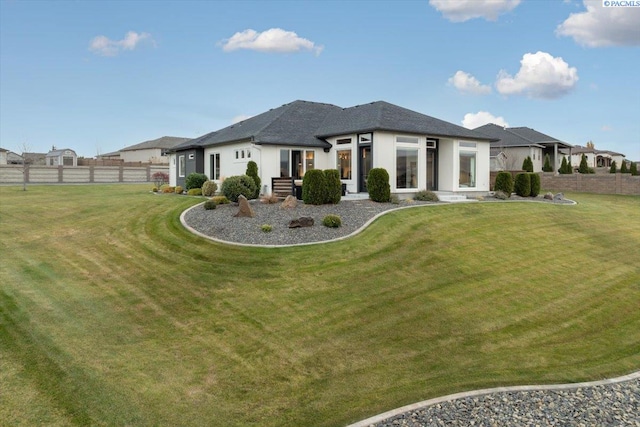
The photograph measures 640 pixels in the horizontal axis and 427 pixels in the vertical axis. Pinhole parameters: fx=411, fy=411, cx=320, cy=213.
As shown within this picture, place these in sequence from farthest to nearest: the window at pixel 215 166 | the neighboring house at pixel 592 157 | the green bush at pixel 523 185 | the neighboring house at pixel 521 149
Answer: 1. the neighboring house at pixel 592 157
2. the neighboring house at pixel 521 149
3. the window at pixel 215 166
4. the green bush at pixel 523 185

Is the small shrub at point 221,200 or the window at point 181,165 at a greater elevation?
the window at point 181,165

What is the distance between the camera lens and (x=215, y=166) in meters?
27.9

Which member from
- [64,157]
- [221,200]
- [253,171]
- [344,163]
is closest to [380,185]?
[344,163]

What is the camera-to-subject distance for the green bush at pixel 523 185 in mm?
25375

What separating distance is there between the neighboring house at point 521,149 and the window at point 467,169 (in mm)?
18341

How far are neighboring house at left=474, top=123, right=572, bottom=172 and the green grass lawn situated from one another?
98.3ft

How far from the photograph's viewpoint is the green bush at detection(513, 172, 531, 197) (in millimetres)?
25375

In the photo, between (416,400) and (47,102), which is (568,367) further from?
(47,102)

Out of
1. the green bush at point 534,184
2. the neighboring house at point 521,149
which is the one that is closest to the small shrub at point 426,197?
the green bush at point 534,184

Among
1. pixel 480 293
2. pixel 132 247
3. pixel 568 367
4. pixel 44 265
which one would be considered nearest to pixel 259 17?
pixel 132 247

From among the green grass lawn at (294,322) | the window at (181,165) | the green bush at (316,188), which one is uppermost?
the window at (181,165)

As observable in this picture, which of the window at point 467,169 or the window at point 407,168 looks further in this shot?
the window at point 467,169

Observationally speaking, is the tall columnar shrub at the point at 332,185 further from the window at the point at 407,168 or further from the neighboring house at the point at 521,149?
the neighboring house at the point at 521,149

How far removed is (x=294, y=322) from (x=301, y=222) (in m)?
6.02
